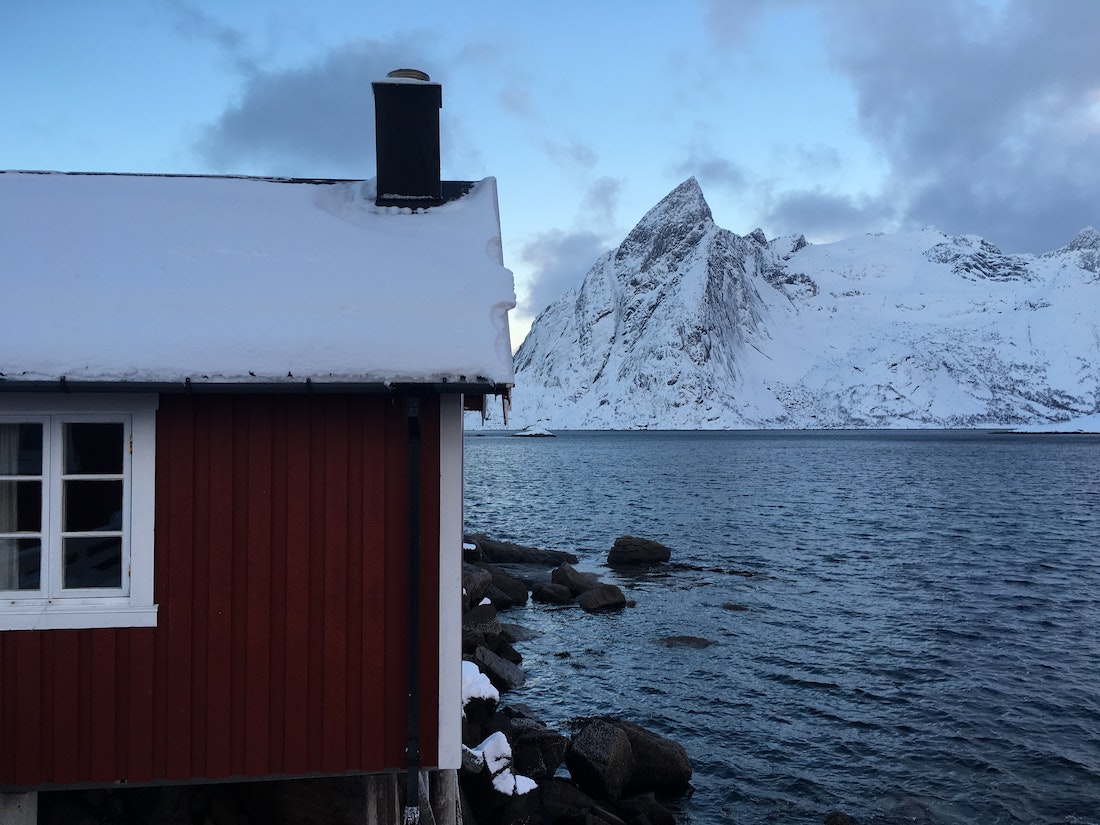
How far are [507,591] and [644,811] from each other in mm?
13810

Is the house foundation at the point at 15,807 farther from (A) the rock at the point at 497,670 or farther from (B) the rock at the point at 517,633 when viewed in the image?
(B) the rock at the point at 517,633

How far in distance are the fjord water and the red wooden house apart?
7.76m

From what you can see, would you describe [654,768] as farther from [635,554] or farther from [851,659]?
[635,554]

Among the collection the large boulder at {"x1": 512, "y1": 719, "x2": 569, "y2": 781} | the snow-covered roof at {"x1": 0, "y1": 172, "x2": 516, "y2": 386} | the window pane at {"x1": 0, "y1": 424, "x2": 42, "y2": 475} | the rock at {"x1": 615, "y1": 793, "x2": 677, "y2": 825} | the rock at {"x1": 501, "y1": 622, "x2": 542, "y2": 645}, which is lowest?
the rock at {"x1": 615, "y1": 793, "x2": 677, "y2": 825}

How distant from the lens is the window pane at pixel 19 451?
240 inches

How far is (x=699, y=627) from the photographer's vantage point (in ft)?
72.2

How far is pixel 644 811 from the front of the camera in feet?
37.4

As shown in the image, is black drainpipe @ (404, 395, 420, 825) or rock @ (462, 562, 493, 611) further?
rock @ (462, 562, 493, 611)

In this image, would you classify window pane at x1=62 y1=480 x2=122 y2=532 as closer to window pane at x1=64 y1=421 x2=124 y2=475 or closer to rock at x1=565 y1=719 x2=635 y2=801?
window pane at x1=64 y1=421 x2=124 y2=475

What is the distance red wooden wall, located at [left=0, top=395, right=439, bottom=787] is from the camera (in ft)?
20.4

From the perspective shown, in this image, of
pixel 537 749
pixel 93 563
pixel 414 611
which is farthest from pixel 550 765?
pixel 93 563

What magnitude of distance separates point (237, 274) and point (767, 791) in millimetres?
11278

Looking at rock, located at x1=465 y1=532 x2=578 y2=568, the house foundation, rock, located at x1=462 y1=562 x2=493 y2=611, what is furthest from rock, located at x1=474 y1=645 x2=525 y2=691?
rock, located at x1=465 y1=532 x2=578 y2=568

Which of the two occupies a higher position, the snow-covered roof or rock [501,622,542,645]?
the snow-covered roof
